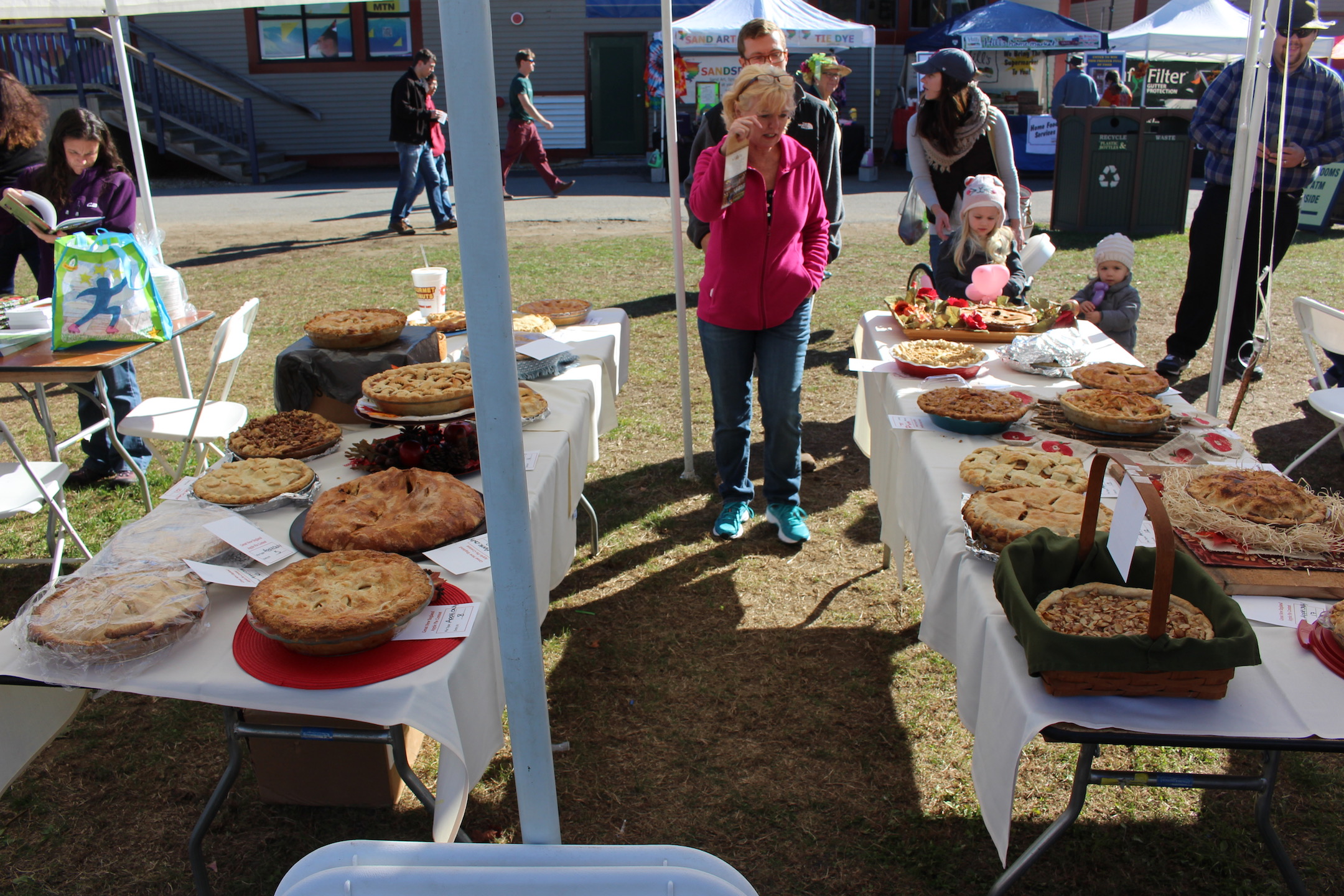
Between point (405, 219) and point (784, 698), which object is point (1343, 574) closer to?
point (784, 698)

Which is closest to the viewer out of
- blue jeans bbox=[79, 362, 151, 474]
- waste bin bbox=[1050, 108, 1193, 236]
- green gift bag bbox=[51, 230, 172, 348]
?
green gift bag bbox=[51, 230, 172, 348]

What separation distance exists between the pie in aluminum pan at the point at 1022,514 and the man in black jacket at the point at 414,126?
31.0 feet

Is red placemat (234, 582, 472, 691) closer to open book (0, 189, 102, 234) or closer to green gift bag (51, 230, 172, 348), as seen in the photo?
green gift bag (51, 230, 172, 348)

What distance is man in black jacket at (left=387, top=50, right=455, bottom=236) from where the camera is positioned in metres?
10.1

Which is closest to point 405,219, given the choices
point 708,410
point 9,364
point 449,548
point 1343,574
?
point 708,410

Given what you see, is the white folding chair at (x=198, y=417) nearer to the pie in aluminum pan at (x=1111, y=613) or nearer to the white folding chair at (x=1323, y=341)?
the pie in aluminum pan at (x=1111, y=613)

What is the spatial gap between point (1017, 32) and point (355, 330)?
14.5m

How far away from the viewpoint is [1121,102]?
44.9ft

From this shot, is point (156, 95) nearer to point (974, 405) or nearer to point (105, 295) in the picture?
point (105, 295)

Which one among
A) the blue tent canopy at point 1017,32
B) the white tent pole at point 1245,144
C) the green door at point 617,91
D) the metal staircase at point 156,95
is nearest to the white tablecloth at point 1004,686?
the white tent pole at point 1245,144

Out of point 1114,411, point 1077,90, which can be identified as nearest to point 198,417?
point 1114,411

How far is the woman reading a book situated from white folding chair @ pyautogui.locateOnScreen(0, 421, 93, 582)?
3.14 ft

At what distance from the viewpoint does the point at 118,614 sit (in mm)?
1713

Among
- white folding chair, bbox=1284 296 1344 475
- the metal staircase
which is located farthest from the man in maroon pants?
white folding chair, bbox=1284 296 1344 475
